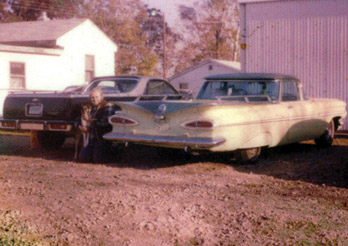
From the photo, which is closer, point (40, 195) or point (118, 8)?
point (40, 195)

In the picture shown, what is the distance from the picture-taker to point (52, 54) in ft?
71.2

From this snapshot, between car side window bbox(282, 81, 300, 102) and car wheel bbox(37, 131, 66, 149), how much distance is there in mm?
4273

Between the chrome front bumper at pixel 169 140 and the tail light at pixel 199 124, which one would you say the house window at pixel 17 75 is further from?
the tail light at pixel 199 124

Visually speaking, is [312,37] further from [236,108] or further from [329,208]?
[329,208]

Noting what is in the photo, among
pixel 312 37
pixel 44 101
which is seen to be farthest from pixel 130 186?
pixel 312 37

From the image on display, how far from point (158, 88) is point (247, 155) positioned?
3144mm

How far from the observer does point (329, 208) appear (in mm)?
5629

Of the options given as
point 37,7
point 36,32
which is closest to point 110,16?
point 37,7

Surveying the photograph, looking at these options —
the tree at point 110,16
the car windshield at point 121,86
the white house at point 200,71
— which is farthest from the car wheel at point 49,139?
the tree at point 110,16

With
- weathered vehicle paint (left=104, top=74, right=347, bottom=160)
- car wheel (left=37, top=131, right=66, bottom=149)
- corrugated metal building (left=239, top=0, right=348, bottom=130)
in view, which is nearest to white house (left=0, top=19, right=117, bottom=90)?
corrugated metal building (left=239, top=0, right=348, bottom=130)

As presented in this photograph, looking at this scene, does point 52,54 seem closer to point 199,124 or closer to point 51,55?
point 51,55

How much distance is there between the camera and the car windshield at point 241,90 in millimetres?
9352

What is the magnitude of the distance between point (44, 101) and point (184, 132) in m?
3.00

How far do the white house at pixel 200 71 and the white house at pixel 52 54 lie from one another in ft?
45.8
